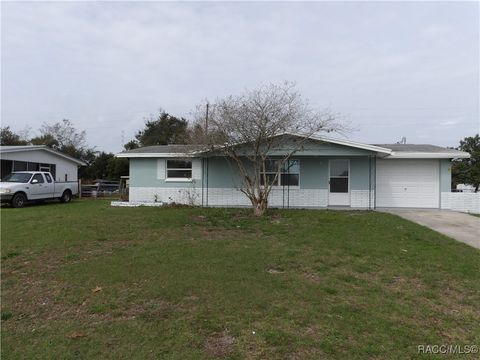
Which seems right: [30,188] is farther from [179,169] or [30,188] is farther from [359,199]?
[359,199]

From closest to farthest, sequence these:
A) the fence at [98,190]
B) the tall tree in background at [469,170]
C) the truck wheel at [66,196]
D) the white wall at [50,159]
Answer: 1. the truck wheel at [66,196]
2. the white wall at [50,159]
3. the fence at [98,190]
4. the tall tree in background at [469,170]

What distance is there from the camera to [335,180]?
1845cm

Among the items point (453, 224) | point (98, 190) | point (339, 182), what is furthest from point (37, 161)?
point (453, 224)

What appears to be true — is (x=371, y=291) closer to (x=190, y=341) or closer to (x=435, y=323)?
(x=435, y=323)

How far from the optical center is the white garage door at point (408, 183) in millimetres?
18438

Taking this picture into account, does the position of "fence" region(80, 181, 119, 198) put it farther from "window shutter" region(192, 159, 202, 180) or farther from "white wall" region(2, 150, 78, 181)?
"window shutter" region(192, 159, 202, 180)

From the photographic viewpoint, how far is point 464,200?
17844mm

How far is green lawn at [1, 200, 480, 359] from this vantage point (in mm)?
4254

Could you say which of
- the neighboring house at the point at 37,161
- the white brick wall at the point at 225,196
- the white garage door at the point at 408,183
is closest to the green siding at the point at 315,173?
the white brick wall at the point at 225,196

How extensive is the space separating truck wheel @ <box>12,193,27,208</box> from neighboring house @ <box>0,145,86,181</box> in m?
5.50

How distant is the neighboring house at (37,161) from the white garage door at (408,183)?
20570 mm

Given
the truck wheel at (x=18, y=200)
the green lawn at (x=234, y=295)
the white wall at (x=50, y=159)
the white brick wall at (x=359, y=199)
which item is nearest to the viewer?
the green lawn at (x=234, y=295)

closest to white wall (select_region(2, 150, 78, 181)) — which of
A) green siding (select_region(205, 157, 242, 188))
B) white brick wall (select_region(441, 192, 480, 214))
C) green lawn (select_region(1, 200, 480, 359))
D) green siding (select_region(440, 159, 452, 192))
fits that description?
green siding (select_region(205, 157, 242, 188))

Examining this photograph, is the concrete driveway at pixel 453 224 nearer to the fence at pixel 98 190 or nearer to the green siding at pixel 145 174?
the green siding at pixel 145 174
